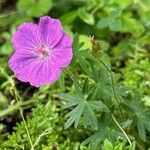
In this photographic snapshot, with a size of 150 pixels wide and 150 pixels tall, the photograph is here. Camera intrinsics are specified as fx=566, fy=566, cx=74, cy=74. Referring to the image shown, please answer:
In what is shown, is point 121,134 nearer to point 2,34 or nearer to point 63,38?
point 63,38

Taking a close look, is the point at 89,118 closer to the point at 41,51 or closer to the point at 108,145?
the point at 108,145

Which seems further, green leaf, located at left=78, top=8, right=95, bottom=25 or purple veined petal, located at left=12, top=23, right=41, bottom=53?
green leaf, located at left=78, top=8, right=95, bottom=25

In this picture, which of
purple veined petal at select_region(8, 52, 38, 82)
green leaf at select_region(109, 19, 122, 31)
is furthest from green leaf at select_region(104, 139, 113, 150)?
green leaf at select_region(109, 19, 122, 31)

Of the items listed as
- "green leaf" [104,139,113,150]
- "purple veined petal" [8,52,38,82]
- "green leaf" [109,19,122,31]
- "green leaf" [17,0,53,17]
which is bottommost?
"green leaf" [17,0,53,17]

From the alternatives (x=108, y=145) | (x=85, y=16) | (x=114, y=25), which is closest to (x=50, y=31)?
(x=108, y=145)

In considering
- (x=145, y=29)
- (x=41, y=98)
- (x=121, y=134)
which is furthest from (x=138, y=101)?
(x=145, y=29)

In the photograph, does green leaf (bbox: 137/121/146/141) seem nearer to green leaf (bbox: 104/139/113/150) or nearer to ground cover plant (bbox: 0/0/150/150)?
ground cover plant (bbox: 0/0/150/150)
